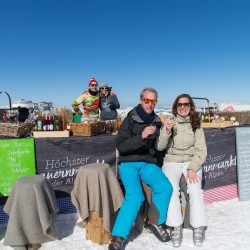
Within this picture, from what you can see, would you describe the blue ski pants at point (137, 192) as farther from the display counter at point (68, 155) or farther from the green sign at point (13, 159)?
the green sign at point (13, 159)

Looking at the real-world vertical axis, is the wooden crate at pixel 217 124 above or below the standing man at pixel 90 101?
below

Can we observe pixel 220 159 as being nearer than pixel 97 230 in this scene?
No

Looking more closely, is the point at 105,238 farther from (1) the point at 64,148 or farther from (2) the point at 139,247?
(1) the point at 64,148

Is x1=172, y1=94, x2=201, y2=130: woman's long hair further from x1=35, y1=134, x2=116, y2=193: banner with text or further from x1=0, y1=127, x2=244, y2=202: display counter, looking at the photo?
x1=35, y1=134, x2=116, y2=193: banner with text

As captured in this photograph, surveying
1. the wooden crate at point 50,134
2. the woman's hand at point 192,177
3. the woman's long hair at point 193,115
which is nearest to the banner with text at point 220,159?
the woman's long hair at point 193,115

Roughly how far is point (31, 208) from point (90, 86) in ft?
9.55

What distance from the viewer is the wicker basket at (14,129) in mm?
3758

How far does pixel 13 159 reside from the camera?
3807 millimetres

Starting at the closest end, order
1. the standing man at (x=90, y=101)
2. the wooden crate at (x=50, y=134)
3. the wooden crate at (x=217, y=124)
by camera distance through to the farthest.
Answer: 1. the wooden crate at (x=50, y=134)
2. the wooden crate at (x=217, y=124)
3. the standing man at (x=90, y=101)

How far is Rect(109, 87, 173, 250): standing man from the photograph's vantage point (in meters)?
3.00

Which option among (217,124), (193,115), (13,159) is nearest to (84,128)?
(13,159)

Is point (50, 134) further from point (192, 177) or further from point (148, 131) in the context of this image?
point (192, 177)

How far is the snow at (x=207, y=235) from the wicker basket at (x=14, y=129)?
133cm

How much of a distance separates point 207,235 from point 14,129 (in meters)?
2.98
